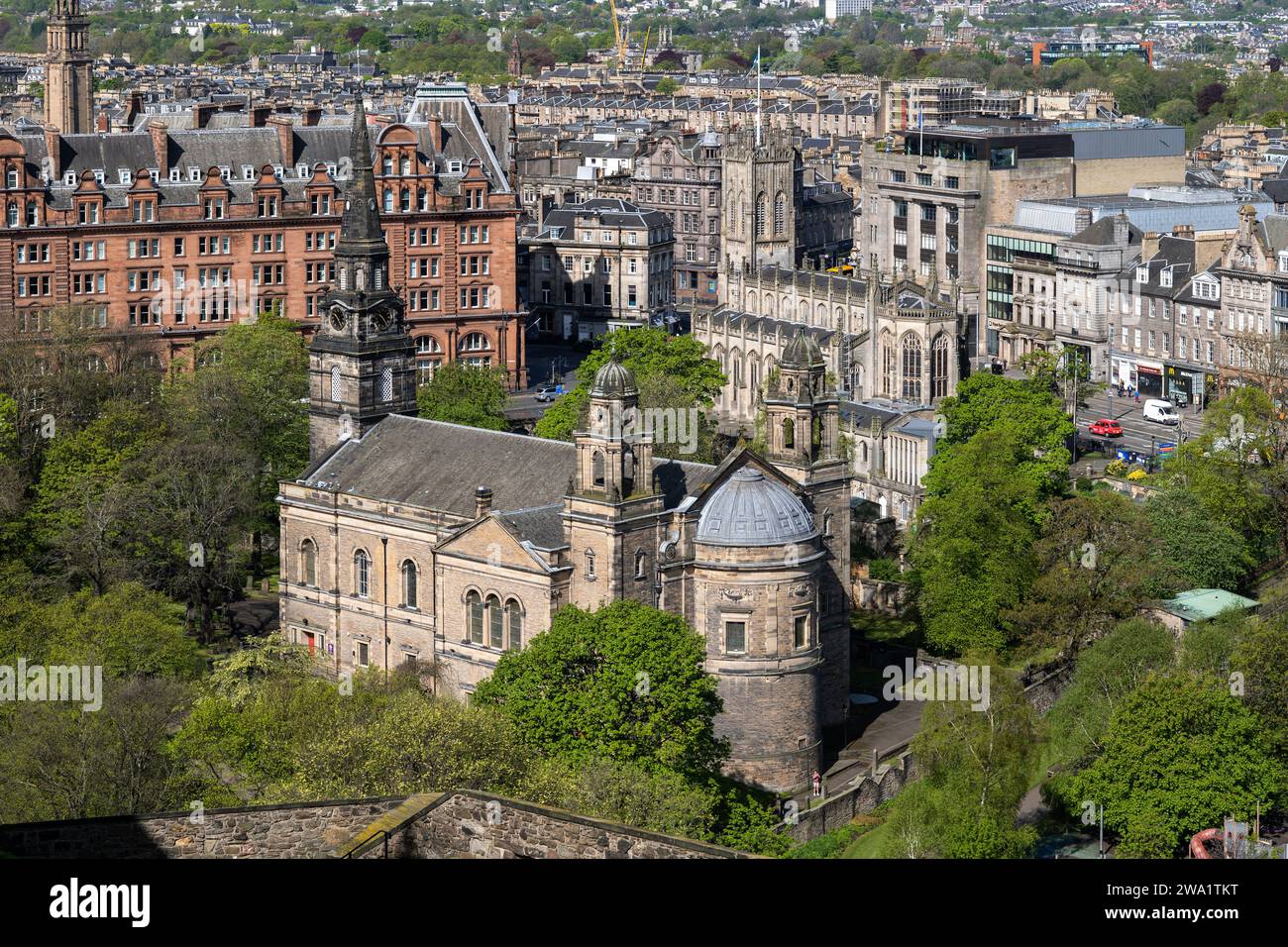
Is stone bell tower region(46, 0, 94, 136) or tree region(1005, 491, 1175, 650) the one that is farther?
stone bell tower region(46, 0, 94, 136)

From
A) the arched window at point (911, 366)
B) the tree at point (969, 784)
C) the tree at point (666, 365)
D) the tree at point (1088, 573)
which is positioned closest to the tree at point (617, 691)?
the tree at point (969, 784)

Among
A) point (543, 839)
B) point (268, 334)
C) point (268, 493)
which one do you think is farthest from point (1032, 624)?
point (543, 839)

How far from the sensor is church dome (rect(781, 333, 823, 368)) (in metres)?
80.9

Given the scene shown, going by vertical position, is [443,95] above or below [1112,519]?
above

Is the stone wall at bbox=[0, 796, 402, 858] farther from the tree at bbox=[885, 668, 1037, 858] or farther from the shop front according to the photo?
the shop front

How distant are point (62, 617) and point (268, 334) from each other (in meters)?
38.8

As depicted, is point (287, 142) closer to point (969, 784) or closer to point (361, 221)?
point (361, 221)

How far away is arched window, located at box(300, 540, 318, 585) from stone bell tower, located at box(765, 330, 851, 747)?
60.7 ft

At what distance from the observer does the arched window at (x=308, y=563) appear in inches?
3492

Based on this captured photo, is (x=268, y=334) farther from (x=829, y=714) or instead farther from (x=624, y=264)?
(x=624, y=264)

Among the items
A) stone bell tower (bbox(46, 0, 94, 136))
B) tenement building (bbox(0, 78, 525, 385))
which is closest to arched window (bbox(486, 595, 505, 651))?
tenement building (bbox(0, 78, 525, 385))

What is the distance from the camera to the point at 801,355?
81.3m

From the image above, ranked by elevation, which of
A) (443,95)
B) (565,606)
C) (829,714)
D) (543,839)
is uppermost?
(443,95)

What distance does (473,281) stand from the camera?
481 feet
